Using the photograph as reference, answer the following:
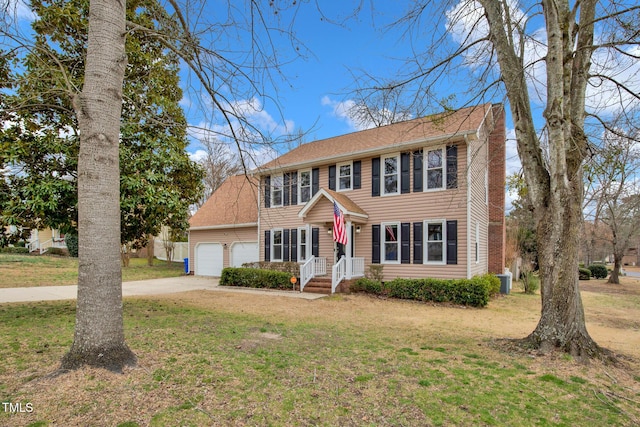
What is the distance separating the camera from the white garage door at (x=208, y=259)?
Result: 19297 millimetres

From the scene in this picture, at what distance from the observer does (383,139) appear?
46.6 ft

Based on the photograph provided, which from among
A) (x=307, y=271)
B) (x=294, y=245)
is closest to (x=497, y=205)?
(x=307, y=271)

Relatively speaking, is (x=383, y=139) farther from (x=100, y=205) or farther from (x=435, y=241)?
(x=100, y=205)

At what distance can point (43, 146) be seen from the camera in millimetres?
6586

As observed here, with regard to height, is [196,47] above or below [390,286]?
above

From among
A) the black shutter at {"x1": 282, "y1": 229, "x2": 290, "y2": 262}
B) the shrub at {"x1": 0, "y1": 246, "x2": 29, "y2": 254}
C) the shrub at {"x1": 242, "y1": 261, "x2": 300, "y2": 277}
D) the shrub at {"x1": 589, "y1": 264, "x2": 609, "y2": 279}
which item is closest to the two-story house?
the black shutter at {"x1": 282, "y1": 229, "x2": 290, "y2": 262}

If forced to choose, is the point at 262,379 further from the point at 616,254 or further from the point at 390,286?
the point at 616,254

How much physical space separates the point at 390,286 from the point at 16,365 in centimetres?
1000

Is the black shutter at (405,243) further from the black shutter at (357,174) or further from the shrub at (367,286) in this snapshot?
the black shutter at (357,174)

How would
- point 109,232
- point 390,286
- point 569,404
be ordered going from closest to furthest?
point 569,404, point 109,232, point 390,286

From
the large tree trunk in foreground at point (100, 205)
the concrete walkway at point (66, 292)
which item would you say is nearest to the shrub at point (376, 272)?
the concrete walkway at point (66, 292)

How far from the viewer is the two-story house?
12.0m

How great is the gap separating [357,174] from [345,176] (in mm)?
569

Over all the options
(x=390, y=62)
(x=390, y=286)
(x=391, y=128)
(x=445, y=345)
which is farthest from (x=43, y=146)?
(x=391, y=128)
